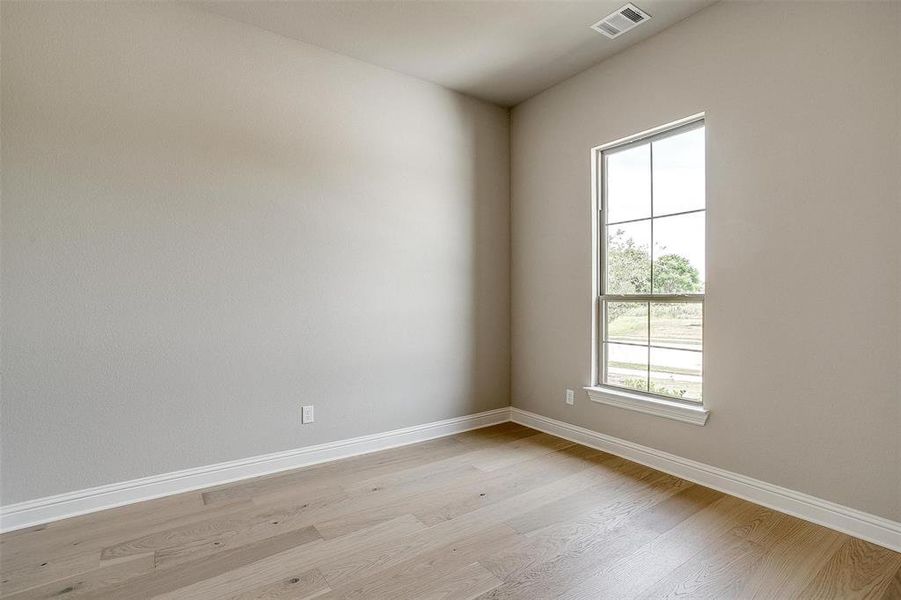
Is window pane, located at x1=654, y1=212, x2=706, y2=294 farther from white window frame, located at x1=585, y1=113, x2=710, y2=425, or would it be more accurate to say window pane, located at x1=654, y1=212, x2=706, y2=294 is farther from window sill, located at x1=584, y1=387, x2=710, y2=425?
window sill, located at x1=584, y1=387, x2=710, y2=425

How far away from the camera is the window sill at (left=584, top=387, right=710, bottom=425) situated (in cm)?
268

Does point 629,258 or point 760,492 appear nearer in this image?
point 760,492

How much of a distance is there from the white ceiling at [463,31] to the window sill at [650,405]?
2.42 m

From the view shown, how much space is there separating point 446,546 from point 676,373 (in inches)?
72.8

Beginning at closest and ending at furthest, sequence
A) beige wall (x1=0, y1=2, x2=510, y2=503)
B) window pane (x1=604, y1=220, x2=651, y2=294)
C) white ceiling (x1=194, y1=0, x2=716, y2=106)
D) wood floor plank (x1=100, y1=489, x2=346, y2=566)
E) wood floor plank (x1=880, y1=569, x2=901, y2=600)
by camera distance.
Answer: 1. wood floor plank (x1=880, y1=569, x2=901, y2=600)
2. wood floor plank (x1=100, y1=489, x2=346, y2=566)
3. beige wall (x1=0, y1=2, x2=510, y2=503)
4. white ceiling (x1=194, y1=0, x2=716, y2=106)
5. window pane (x1=604, y1=220, x2=651, y2=294)

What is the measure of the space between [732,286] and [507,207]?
206 centimetres

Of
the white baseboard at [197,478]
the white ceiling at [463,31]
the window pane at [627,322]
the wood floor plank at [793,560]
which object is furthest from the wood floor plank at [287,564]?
the white ceiling at [463,31]

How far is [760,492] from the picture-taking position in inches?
94.7

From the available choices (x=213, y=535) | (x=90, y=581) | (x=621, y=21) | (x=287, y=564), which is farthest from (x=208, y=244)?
(x=621, y=21)

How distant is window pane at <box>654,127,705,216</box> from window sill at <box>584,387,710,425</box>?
1.25 m

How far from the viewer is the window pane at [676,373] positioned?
278 centimetres

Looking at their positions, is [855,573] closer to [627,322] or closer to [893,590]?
[893,590]

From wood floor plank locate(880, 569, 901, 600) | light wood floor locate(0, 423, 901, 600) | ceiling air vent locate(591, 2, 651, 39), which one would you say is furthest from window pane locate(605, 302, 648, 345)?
ceiling air vent locate(591, 2, 651, 39)

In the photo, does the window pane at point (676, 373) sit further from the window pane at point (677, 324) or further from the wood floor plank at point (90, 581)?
the wood floor plank at point (90, 581)
